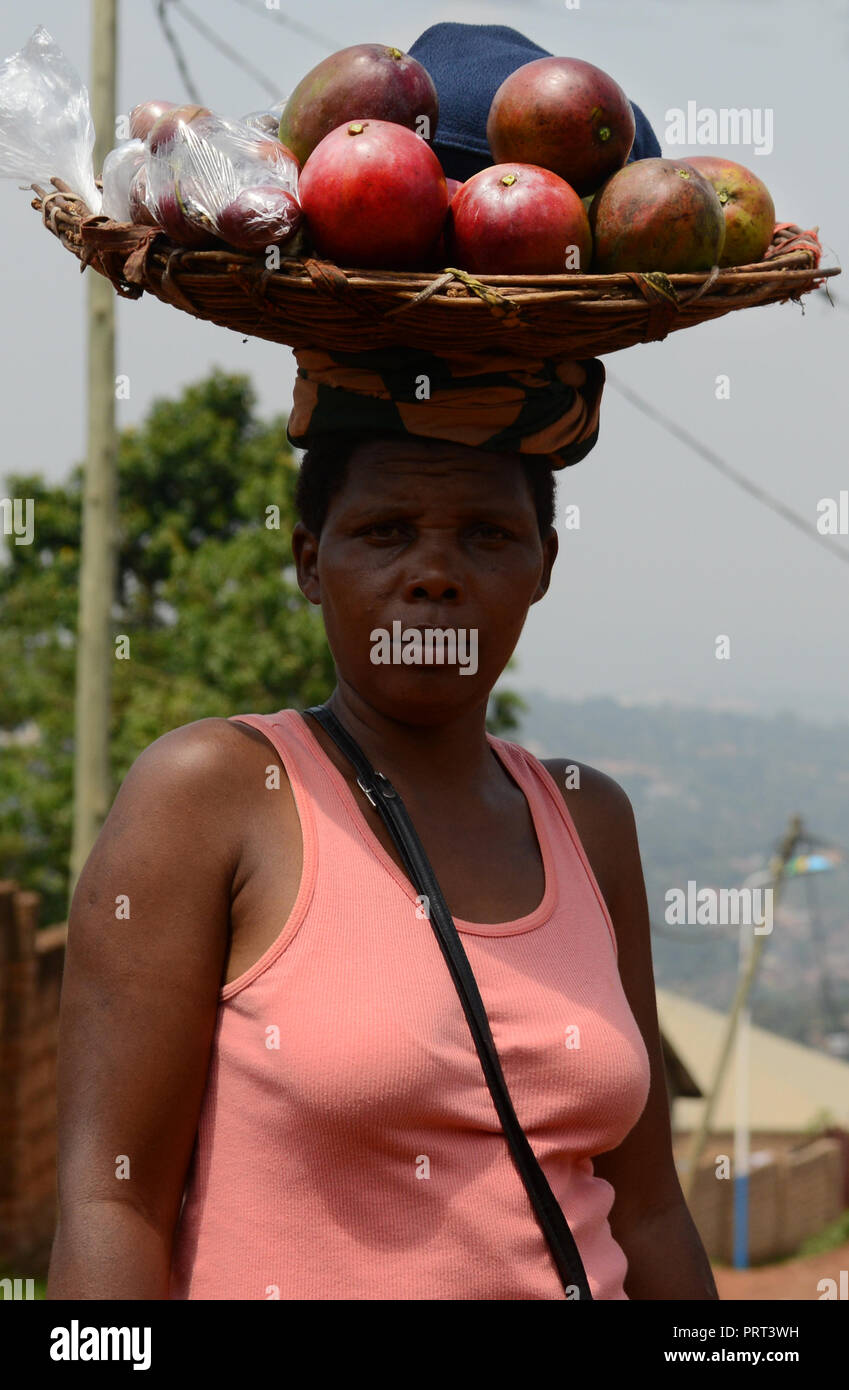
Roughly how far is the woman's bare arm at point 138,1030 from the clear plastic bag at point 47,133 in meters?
0.84

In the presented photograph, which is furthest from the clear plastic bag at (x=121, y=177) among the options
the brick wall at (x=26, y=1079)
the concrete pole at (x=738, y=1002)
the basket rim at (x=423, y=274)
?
the concrete pole at (x=738, y=1002)

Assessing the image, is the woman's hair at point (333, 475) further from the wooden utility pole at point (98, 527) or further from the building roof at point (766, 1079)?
the building roof at point (766, 1079)

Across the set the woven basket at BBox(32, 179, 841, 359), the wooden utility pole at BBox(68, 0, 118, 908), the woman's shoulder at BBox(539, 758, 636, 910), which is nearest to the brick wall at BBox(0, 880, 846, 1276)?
the wooden utility pole at BBox(68, 0, 118, 908)

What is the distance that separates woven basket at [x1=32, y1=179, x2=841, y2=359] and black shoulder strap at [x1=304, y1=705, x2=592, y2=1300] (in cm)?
62

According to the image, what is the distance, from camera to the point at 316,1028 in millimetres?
1721

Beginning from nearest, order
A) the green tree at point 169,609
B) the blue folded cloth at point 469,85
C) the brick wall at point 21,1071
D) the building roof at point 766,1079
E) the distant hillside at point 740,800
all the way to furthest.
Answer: the blue folded cloth at point 469,85
the brick wall at point 21,1071
the green tree at point 169,609
the building roof at point 766,1079
the distant hillside at point 740,800

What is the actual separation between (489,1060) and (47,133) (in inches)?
52.8

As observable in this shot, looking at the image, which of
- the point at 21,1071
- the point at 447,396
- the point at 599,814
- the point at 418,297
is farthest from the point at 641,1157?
the point at 21,1071

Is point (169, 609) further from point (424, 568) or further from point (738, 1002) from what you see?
point (424, 568)

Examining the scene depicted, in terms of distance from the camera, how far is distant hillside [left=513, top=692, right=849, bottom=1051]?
3938 cm

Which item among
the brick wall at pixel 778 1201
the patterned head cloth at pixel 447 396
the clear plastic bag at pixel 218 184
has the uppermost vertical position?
the clear plastic bag at pixel 218 184

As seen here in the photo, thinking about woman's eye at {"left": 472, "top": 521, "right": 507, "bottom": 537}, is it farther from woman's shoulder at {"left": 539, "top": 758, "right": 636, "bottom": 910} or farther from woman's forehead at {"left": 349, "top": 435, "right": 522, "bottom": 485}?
woman's shoulder at {"left": 539, "top": 758, "right": 636, "bottom": 910}

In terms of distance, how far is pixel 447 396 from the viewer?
74.5 inches

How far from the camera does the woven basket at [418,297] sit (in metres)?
1.70
